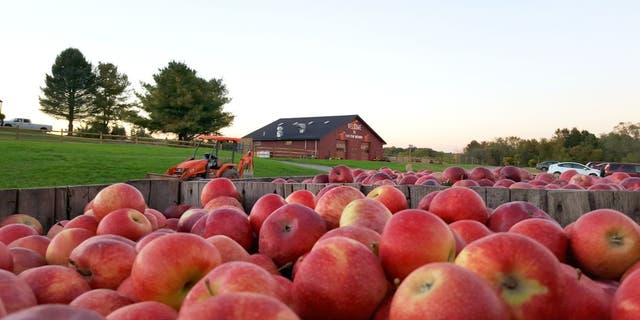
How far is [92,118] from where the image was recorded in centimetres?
6038

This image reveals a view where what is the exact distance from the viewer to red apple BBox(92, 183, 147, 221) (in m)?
3.15

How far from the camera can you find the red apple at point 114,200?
3152 millimetres

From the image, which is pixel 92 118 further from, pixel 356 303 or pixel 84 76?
pixel 356 303

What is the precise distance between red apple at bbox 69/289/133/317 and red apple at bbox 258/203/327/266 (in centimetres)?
73

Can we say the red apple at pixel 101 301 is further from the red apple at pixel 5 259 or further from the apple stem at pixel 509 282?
the apple stem at pixel 509 282

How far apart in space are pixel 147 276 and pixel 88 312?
0.65 m

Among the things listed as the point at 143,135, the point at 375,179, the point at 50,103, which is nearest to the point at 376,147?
the point at 143,135

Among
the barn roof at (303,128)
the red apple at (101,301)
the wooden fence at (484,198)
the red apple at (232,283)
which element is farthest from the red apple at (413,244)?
the barn roof at (303,128)

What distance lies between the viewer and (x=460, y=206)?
103 inches

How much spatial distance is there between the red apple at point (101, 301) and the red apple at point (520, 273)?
111 centimetres

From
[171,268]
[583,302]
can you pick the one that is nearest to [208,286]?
[171,268]

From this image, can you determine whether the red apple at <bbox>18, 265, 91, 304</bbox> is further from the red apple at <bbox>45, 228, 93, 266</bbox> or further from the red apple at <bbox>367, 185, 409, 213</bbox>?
the red apple at <bbox>367, 185, 409, 213</bbox>

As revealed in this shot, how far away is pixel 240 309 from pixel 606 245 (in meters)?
1.67

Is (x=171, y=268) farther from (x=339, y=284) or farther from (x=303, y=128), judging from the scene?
(x=303, y=128)
